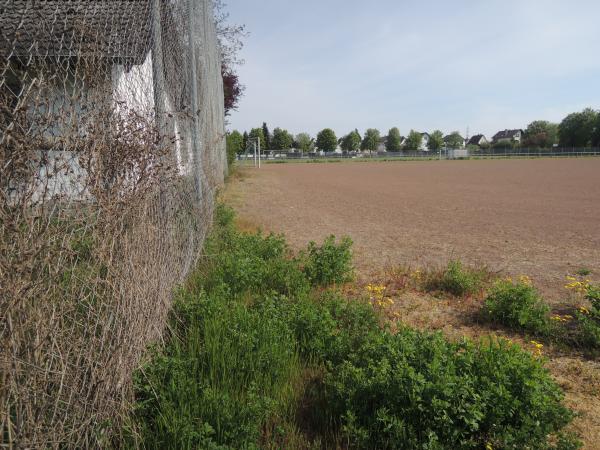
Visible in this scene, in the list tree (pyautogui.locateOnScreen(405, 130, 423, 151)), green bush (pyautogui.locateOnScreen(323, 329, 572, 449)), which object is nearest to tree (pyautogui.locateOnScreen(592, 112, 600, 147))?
tree (pyautogui.locateOnScreen(405, 130, 423, 151))

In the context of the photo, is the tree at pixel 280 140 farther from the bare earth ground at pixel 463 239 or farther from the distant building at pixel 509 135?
the bare earth ground at pixel 463 239

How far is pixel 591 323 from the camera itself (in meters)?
3.39

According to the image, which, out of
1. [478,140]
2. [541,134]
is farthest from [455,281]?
[478,140]

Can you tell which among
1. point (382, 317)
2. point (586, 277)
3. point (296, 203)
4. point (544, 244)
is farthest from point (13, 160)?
point (296, 203)

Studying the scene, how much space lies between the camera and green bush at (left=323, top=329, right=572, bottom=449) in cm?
209

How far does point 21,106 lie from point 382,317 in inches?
127

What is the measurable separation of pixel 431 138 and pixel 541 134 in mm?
28674

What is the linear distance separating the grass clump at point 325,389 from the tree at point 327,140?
12097 cm

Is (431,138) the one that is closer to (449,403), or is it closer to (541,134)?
(541,134)

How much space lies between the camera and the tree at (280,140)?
4587 inches

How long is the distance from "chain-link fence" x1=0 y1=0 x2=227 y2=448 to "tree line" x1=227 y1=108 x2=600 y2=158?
8746 centimetres

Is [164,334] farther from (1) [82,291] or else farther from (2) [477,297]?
(2) [477,297]

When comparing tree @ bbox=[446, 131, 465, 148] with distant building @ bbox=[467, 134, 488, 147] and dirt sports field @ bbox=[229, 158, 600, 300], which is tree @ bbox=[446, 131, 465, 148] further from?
dirt sports field @ bbox=[229, 158, 600, 300]

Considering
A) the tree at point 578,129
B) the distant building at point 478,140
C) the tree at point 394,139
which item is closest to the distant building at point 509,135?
the distant building at point 478,140
